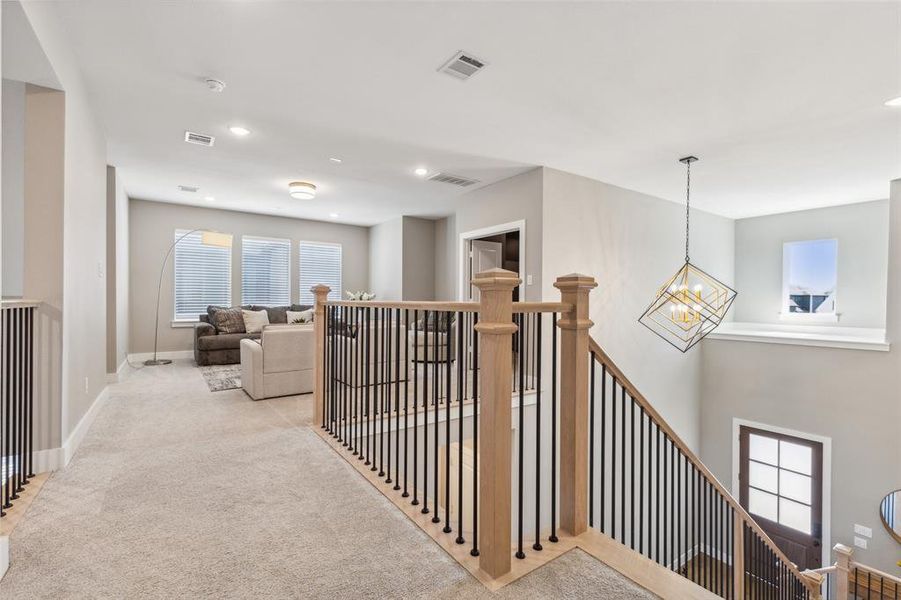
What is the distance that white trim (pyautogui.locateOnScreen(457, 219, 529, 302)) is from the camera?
494 centimetres

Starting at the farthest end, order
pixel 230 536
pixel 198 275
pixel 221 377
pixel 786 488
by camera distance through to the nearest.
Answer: pixel 198 275
pixel 786 488
pixel 221 377
pixel 230 536

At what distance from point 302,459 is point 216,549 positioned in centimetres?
94

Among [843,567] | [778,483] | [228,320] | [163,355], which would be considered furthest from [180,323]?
[778,483]

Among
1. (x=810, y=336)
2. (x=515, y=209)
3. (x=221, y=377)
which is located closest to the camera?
(x=515, y=209)

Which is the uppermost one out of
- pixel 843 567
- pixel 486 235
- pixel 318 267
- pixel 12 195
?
pixel 486 235

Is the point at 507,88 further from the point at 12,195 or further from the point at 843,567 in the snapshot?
the point at 843,567

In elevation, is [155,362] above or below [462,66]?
below

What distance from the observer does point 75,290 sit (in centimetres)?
270

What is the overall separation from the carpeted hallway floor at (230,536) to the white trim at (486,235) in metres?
2.95

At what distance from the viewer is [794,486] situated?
5855mm

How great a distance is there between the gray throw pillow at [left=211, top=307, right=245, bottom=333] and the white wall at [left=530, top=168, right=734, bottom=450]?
490cm

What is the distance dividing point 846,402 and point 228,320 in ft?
28.2

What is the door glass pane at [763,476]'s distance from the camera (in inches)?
238

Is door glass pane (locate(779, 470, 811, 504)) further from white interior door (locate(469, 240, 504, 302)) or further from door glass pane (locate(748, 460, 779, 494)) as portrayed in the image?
white interior door (locate(469, 240, 504, 302))
